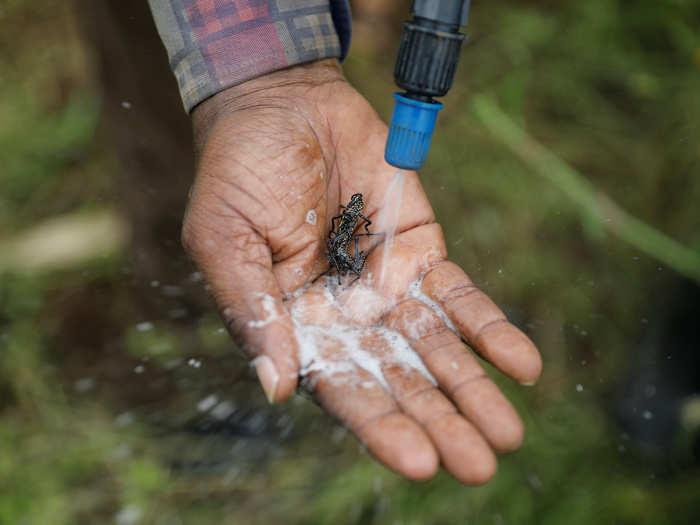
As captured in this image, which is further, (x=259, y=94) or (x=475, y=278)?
(x=475, y=278)

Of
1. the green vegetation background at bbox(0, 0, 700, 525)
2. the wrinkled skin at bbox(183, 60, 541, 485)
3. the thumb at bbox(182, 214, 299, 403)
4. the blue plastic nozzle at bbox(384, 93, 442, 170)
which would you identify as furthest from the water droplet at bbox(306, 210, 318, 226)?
the green vegetation background at bbox(0, 0, 700, 525)

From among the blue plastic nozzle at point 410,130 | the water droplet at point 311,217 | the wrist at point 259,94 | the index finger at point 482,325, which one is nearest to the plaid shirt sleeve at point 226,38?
the wrist at point 259,94

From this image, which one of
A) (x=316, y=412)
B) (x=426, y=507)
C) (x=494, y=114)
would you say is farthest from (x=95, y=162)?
(x=426, y=507)

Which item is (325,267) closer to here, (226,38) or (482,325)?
(482,325)

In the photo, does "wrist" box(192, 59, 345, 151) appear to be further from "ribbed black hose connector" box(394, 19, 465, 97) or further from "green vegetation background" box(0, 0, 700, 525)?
"green vegetation background" box(0, 0, 700, 525)

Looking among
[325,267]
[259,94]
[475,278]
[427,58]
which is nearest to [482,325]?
[325,267]

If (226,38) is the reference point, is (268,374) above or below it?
below

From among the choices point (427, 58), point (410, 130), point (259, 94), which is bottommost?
point (259, 94)

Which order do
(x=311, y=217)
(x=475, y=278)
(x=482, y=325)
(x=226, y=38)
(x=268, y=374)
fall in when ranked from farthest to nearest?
1. (x=475, y=278)
2. (x=226, y=38)
3. (x=311, y=217)
4. (x=482, y=325)
5. (x=268, y=374)
